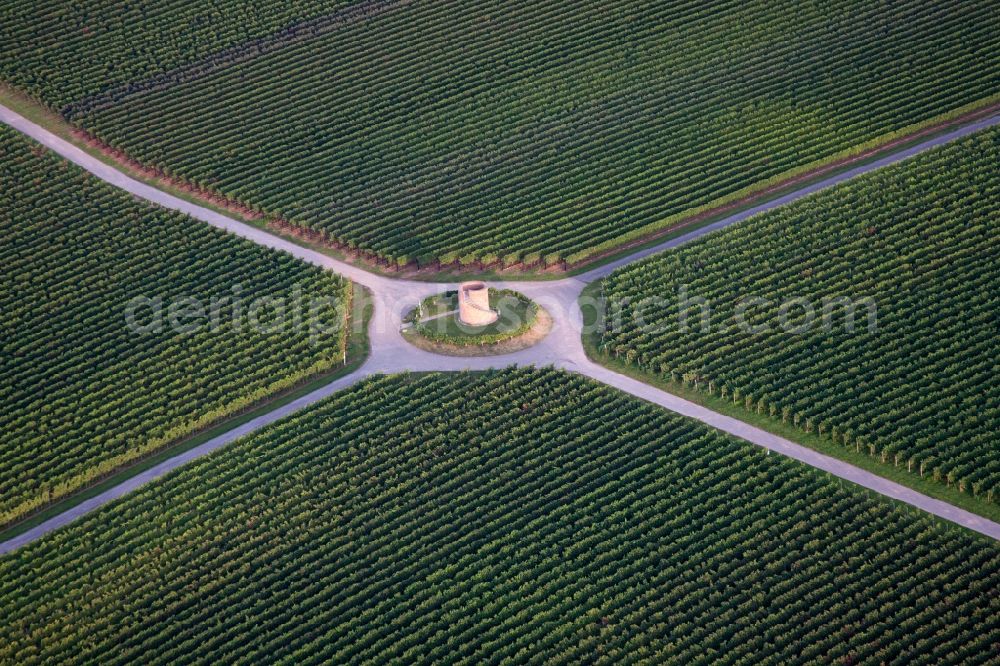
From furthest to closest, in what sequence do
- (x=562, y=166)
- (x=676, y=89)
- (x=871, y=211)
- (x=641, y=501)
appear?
(x=676, y=89) → (x=562, y=166) → (x=871, y=211) → (x=641, y=501)

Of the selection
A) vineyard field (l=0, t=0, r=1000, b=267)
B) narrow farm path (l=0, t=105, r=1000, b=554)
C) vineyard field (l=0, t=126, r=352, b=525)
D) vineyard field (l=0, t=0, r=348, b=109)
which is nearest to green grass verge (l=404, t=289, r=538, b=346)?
narrow farm path (l=0, t=105, r=1000, b=554)

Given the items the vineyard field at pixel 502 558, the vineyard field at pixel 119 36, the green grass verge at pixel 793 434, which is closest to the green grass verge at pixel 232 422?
the vineyard field at pixel 502 558

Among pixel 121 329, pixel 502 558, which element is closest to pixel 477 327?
pixel 502 558

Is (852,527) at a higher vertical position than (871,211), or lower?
lower

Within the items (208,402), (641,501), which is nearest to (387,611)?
(641,501)

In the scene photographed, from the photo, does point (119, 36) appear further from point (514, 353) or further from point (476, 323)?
point (514, 353)

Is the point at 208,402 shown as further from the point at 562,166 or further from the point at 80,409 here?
the point at 562,166

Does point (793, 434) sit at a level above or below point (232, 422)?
below
